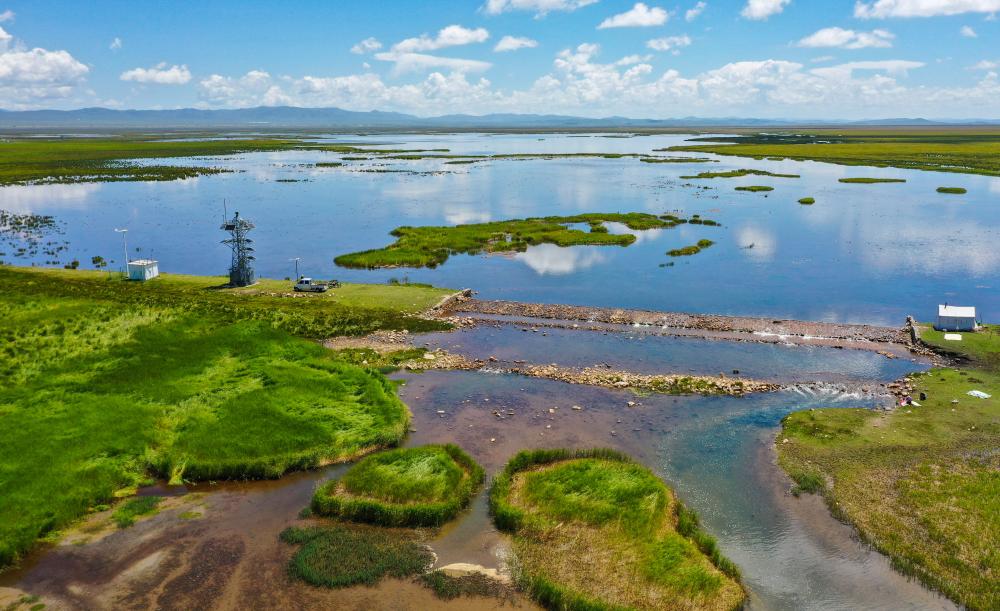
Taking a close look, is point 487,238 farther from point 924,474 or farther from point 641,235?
point 924,474

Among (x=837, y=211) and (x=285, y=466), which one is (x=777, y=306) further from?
(x=837, y=211)

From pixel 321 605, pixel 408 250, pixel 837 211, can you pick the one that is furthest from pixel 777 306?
pixel 837 211

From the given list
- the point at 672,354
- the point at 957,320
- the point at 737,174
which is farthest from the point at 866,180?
the point at 672,354

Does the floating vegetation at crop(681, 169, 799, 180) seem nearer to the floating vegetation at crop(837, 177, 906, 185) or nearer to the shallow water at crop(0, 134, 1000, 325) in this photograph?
Result: the shallow water at crop(0, 134, 1000, 325)

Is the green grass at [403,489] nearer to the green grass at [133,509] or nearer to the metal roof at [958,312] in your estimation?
the green grass at [133,509]

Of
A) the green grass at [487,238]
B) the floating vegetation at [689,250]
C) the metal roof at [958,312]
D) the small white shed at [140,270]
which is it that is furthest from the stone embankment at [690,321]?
the small white shed at [140,270]

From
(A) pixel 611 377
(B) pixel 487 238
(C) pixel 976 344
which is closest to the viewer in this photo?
(A) pixel 611 377

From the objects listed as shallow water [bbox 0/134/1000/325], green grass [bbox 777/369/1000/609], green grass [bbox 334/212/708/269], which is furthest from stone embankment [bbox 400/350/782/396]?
green grass [bbox 334/212/708/269]
